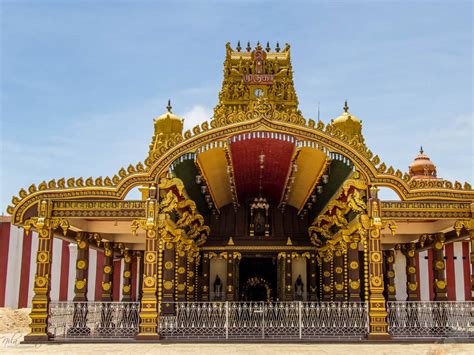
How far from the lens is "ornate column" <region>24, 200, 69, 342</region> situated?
1606cm

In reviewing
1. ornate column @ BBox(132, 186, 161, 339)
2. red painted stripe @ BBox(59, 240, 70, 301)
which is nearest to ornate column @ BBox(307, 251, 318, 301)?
red painted stripe @ BBox(59, 240, 70, 301)

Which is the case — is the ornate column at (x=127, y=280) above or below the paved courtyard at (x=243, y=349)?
above

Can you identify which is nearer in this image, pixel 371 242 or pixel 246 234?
pixel 371 242

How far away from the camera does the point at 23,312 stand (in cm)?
2569

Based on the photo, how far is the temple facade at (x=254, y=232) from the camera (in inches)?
648

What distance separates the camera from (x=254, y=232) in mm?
27578

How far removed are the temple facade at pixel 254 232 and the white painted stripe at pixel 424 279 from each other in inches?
2.4

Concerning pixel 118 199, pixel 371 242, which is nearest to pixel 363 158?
pixel 371 242

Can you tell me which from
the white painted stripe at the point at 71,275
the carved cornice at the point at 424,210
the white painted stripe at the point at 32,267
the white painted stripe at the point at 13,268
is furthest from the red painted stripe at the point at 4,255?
the carved cornice at the point at 424,210

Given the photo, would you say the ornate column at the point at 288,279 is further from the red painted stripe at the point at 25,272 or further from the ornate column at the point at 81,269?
the red painted stripe at the point at 25,272

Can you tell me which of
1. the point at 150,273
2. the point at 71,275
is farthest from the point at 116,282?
the point at 150,273

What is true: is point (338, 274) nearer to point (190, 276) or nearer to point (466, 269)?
point (190, 276)

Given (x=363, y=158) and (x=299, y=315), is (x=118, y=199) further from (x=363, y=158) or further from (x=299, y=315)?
(x=363, y=158)

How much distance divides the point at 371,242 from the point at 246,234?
11705 mm
